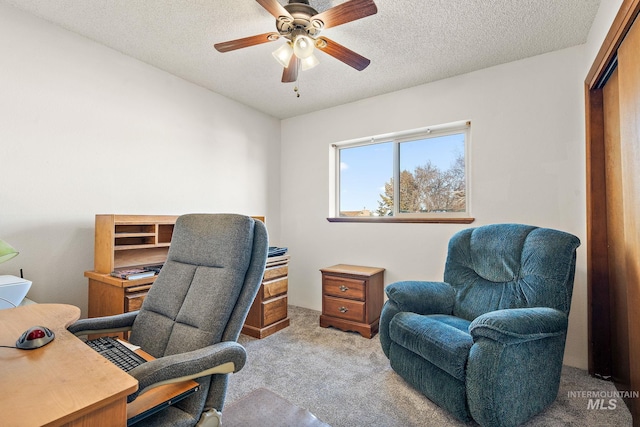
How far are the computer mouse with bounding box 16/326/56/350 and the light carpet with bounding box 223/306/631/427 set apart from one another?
3.83ft

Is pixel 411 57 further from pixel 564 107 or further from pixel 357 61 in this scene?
pixel 564 107

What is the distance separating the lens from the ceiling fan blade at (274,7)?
4.99 ft

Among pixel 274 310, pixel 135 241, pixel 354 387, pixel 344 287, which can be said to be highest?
pixel 135 241

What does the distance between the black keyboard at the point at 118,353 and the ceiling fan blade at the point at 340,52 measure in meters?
1.85

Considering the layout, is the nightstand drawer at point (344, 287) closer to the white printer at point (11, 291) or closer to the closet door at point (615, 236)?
the closet door at point (615, 236)

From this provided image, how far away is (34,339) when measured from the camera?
96 cm

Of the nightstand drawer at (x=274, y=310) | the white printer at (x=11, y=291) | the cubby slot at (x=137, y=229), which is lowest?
the nightstand drawer at (x=274, y=310)

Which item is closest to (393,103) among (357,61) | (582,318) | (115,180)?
(357,61)

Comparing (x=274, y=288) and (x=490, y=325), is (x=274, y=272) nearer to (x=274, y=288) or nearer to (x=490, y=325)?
(x=274, y=288)

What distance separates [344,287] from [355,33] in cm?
221

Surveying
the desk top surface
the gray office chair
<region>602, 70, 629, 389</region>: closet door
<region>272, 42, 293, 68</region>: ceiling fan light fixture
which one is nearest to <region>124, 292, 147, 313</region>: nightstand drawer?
the gray office chair

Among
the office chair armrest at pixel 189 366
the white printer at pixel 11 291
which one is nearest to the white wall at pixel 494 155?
the office chair armrest at pixel 189 366

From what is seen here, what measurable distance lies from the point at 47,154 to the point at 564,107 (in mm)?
3880

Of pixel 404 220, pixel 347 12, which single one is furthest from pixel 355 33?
pixel 404 220
